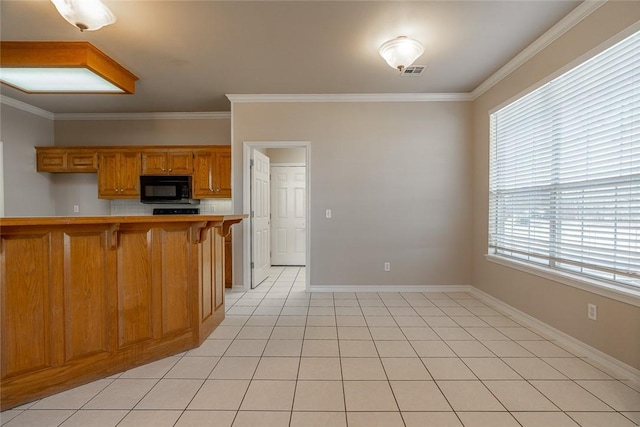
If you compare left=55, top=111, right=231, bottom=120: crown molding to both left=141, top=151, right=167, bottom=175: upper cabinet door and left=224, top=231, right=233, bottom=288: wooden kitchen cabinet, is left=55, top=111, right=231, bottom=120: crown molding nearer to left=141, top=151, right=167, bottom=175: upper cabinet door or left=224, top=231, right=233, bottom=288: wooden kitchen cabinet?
left=141, top=151, right=167, bottom=175: upper cabinet door

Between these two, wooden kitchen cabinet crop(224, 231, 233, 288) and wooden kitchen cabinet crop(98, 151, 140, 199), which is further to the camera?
wooden kitchen cabinet crop(98, 151, 140, 199)

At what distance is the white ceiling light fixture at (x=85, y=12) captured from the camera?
1910 mm

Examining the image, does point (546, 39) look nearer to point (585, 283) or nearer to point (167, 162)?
point (585, 283)

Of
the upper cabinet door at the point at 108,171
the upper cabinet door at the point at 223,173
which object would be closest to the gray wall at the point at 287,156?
the upper cabinet door at the point at 223,173

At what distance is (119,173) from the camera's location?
439 cm

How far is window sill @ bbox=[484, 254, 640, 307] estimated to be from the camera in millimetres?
1898

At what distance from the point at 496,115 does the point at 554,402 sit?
2.96 meters

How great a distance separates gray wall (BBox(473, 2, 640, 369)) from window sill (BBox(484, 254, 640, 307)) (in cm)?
4

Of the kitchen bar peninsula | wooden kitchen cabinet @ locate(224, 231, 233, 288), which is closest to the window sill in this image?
the kitchen bar peninsula

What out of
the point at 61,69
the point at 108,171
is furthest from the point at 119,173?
the point at 61,69

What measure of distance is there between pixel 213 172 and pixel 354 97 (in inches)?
92.9

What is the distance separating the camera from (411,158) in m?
3.95

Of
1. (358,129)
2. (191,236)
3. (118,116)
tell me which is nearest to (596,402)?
(191,236)

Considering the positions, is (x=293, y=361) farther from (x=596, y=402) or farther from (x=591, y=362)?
(x=591, y=362)
